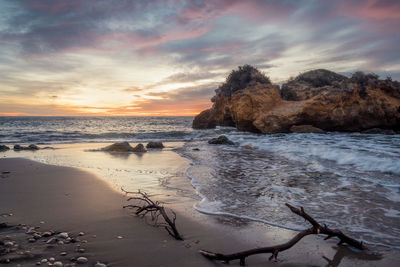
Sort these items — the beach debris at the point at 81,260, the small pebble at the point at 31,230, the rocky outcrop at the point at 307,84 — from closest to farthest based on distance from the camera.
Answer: the beach debris at the point at 81,260
the small pebble at the point at 31,230
the rocky outcrop at the point at 307,84

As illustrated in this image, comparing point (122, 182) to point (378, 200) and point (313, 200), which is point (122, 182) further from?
point (378, 200)

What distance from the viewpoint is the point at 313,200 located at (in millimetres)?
4164

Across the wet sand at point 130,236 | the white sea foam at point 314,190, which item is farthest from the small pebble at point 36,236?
the white sea foam at point 314,190

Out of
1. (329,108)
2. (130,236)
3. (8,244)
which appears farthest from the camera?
(329,108)

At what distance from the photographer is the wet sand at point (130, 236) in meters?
2.29

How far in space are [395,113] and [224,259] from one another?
17.2m

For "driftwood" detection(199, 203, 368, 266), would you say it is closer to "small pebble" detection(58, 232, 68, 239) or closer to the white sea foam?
the white sea foam

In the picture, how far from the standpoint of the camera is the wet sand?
7.52 feet

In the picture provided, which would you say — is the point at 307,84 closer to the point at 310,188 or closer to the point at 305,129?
the point at 305,129

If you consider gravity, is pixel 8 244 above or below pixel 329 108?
below

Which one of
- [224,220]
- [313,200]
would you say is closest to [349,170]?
[313,200]

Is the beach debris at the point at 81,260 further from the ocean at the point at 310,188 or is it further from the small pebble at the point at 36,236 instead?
the ocean at the point at 310,188

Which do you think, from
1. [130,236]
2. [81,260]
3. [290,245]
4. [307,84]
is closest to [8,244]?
[81,260]

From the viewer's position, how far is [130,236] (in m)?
2.80
